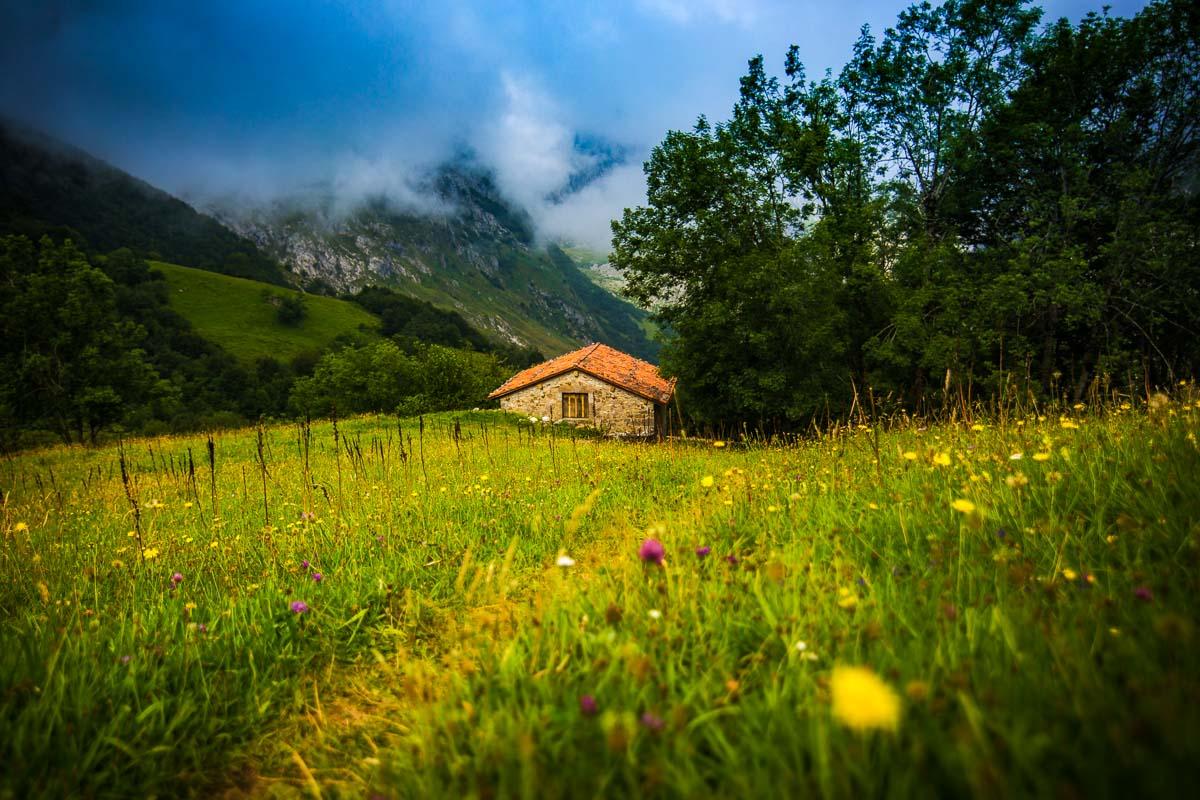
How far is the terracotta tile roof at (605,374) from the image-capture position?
133 ft

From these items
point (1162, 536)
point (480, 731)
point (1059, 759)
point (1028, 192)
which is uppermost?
point (1028, 192)

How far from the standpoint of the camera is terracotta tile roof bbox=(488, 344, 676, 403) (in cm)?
4053

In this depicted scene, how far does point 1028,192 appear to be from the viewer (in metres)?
20.2

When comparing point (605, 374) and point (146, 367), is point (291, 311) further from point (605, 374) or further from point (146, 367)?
point (605, 374)

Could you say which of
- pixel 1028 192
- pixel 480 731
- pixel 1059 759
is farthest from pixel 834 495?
pixel 1028 192

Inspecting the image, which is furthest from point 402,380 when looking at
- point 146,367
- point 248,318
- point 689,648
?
point 248,318

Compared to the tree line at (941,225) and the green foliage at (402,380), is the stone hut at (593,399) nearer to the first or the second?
the tree line at (941,225)

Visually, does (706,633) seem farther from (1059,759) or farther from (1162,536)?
(1162,536)

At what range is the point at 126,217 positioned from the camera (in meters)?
178

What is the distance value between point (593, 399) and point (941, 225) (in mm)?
25977

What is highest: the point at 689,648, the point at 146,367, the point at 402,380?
the point at 402,380

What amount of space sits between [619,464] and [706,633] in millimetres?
5675

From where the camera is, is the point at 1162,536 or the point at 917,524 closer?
the point at 1162,536

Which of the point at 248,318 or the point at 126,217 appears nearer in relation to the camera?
the point at 248,318
